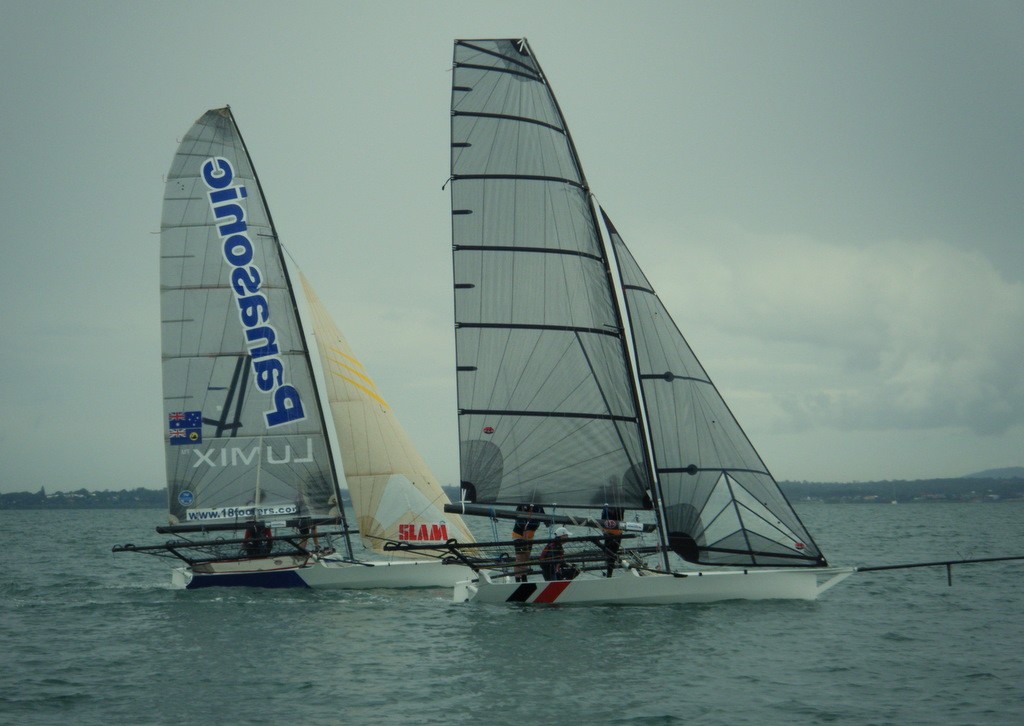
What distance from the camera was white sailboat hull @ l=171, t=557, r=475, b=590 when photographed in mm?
23297

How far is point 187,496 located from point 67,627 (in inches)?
205

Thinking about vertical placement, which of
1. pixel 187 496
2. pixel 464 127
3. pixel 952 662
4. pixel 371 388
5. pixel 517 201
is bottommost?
pixel 952 662

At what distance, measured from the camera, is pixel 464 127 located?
2044 cm

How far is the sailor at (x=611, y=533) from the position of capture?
19.4 meters

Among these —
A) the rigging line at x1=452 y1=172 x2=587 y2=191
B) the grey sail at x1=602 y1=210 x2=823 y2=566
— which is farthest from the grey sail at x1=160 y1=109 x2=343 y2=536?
the grey sail at x1=602 y1=210 x2=823 y2=566

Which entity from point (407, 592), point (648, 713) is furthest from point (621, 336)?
point (648, 713)

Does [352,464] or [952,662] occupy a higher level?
[352,464]

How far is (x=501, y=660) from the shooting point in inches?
620

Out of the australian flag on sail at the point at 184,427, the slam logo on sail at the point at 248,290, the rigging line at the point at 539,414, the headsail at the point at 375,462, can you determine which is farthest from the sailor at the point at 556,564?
the australian flag on sail at the point at 184,427

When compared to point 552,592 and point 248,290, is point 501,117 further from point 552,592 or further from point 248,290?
point 552,592

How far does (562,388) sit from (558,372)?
30cm

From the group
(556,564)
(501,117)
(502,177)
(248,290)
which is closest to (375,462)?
(248,290)

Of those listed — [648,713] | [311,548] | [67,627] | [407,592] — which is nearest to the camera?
[648,713]

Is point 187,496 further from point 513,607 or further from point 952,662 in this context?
point 952,662
